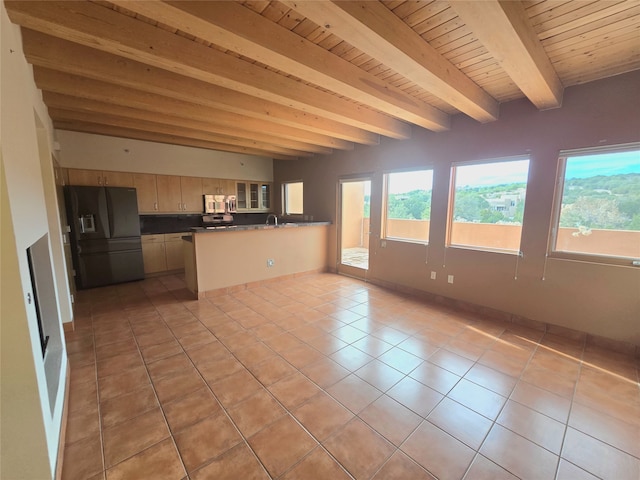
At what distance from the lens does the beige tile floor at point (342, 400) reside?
4.95ft

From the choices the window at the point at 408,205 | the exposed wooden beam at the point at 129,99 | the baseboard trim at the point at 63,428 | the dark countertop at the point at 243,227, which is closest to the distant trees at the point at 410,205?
the window at the point at 408,205

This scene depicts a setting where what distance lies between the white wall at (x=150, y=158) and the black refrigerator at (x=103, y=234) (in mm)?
580

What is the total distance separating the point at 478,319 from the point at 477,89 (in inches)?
104

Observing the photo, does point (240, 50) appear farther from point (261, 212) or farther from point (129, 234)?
point (261, 212)

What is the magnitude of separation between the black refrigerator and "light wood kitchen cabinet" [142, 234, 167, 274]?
165 millimetres

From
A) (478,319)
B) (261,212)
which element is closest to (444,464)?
(478,319)

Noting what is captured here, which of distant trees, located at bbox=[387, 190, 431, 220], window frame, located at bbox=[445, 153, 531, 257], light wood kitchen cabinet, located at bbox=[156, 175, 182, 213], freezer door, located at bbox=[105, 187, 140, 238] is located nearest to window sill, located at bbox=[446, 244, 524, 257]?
window frame, located at bbox=[445, 153, 531, 257]

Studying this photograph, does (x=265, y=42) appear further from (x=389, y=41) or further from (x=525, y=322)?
(x=525, y=322)

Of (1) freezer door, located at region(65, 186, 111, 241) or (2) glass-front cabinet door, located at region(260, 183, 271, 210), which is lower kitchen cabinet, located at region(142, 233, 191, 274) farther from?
(2) glass-front cabinet door, located at region(260, 183, 271, 210)

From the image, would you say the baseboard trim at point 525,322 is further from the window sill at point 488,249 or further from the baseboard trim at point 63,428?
the baseboard trim at point 63,428

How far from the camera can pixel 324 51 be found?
6.99 feet

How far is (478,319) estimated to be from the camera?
3389 mm

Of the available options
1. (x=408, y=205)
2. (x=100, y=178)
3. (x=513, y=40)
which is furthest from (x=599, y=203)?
(x=100, y=178)

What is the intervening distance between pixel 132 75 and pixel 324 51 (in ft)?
5.47
